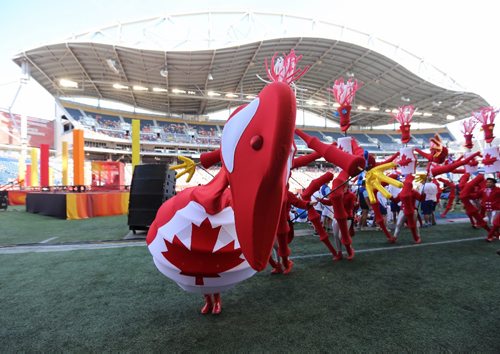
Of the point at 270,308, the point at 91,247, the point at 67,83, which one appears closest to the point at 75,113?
the point at 67,83

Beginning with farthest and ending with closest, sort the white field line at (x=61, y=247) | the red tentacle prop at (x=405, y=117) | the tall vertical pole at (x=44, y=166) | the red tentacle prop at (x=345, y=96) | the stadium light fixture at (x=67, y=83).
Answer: the stadium light fixture at (x=67, y=83), the tall vertical pole at (x=44, y=166), the white field line at (x=61, y=247), the red tentacle prop at (x=405, y=117), the red tentacle prop at (x=345, y=96)

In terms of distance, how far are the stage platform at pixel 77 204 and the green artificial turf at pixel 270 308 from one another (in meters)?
5.90

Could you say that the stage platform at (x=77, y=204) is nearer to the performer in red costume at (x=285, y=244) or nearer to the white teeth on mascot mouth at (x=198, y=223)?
the performer in red costume at (x=285, y=244)

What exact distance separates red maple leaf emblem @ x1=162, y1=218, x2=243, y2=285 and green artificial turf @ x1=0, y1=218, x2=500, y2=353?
614mm

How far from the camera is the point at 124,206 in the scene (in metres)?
10.7

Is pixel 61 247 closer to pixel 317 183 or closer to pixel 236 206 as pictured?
pixel 317 183

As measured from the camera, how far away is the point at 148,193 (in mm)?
5859

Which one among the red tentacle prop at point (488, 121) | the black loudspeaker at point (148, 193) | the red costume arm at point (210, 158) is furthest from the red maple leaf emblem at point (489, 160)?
the black loudspeaker at point (148, 193)

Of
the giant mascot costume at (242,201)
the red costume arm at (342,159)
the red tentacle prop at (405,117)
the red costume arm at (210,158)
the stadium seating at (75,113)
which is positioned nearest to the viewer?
the giant mascot costume at (242,201)

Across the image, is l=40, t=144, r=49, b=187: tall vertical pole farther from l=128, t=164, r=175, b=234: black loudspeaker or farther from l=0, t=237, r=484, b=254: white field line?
l=128, t=164, r=175, b=234: black loudspeaker

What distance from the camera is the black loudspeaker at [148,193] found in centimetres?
580

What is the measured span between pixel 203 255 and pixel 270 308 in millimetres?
1197

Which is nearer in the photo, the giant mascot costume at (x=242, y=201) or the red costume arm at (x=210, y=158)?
the giant mascot costume at (x=242, y=201)

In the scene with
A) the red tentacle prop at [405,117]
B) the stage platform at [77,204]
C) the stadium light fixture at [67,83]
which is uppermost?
the stadium light fixture at [67,83]
